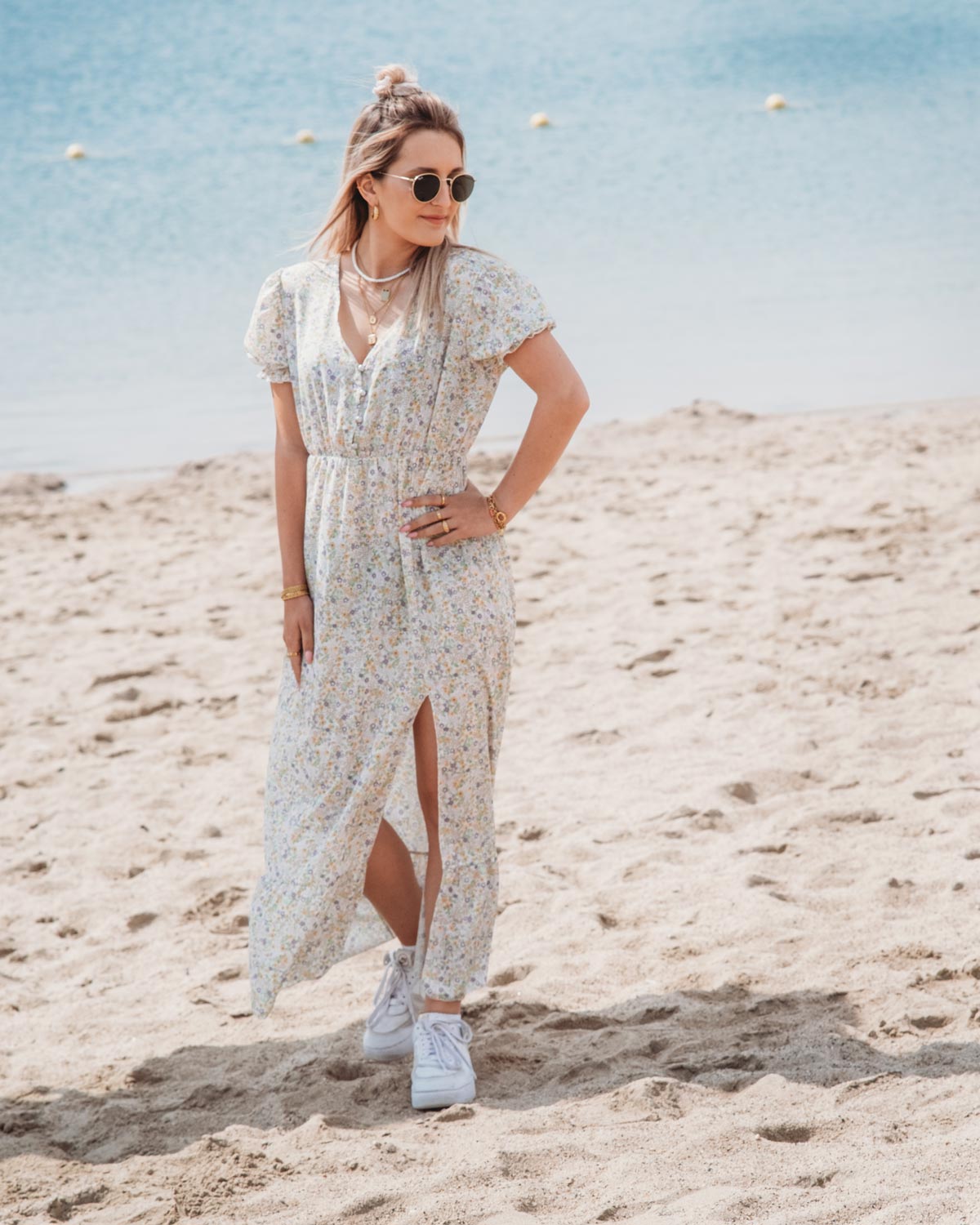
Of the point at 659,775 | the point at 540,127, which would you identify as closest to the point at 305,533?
the point at 659,775

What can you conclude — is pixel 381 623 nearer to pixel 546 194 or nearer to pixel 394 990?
pixel 394 990

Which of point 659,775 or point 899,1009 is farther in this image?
point 659,775

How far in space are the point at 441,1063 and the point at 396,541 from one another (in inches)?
46.0

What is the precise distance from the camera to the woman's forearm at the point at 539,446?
3.01 metres

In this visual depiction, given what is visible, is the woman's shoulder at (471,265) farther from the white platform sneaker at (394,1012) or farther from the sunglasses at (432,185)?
the white platform sneaker at (394,1012)

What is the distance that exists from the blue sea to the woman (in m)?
0.41

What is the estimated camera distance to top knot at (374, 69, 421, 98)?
2969mm

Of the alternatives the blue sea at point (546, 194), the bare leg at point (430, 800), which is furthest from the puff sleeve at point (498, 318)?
the bare leg at point (430, 800)

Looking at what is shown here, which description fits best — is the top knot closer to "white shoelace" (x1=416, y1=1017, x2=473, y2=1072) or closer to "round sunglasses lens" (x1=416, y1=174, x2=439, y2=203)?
"round sunglasses lens" (x1=416, y1=174, x2=439, y2=203)

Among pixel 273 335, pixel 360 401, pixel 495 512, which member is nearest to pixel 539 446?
pixel 495 512

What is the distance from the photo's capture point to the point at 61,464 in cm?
1108

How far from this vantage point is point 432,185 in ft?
9.50

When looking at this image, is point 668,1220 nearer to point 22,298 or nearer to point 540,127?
point 22,298

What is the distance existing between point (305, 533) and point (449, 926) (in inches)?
37.3
